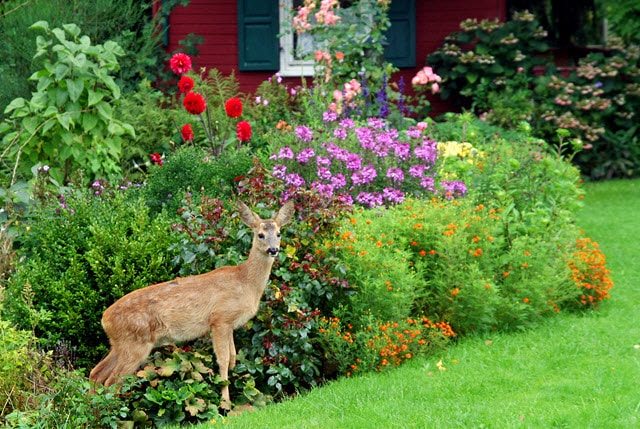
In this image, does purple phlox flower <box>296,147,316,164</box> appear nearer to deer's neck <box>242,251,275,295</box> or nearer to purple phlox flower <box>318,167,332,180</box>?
purple phlox flower <box>318,167,332,180</box>

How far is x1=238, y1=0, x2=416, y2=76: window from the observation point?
51.9 feet

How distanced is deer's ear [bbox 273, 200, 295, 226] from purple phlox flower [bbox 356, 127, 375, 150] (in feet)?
9.81

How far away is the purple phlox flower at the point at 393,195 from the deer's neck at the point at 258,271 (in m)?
2.81

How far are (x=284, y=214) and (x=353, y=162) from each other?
2584 mm

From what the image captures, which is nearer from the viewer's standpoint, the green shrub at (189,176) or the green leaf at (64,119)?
the green shrub at (189,176)

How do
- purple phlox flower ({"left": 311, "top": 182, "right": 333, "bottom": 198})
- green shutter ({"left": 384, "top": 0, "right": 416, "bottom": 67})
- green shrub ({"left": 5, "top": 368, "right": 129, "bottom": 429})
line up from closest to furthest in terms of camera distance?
green shrub ({"left": 5, "top": 368, "right": 129, "bottom": 429})
purple phlox flower ({"left": 311, "top": 182, "right": 333, "bottom": 198})
green shutter ({"left": 384, "top": 0, "right": 416, "bottom": 67})

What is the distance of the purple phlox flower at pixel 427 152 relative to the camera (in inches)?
373

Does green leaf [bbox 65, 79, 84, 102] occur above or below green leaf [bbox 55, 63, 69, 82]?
below

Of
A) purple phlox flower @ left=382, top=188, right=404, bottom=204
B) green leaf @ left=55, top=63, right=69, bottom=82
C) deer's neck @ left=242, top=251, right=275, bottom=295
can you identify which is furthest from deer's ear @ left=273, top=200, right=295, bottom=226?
green leaf @ left=55, top=63, right=69, bottom=82

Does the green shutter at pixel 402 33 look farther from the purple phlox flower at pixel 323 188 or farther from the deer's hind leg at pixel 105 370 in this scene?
the deer's hind leg at pixel 105 370

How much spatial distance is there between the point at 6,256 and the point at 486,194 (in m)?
4.52

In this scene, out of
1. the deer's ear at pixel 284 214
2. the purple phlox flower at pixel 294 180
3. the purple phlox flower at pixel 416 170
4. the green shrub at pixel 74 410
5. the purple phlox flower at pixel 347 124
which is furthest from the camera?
the purple phlox flower at pixel 347 124

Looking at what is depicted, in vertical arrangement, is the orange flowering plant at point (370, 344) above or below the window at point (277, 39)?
below

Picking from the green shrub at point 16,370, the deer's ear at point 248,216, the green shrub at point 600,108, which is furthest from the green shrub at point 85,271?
the green shrub at point 600,108
